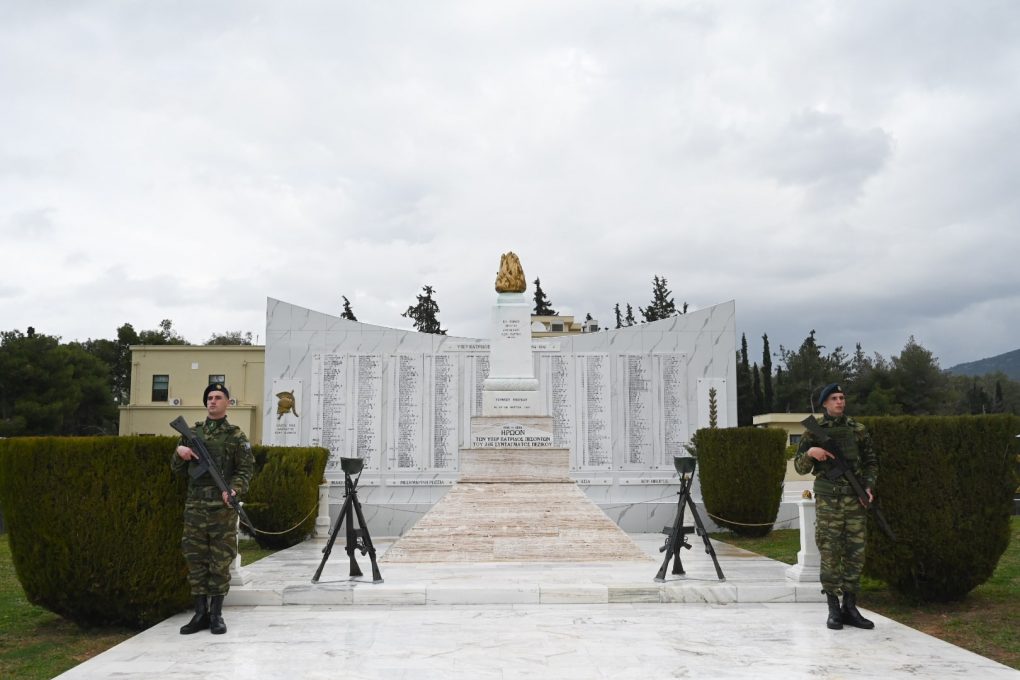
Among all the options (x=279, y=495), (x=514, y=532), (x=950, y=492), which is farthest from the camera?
(x=279, y=495)

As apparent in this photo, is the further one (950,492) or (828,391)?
(950,492)

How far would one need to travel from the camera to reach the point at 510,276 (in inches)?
523

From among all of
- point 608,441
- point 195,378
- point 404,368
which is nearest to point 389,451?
point 404,368

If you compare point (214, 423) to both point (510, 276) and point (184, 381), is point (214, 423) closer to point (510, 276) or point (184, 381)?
point (510, 276)

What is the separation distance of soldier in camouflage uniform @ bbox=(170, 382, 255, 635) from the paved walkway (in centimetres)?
28

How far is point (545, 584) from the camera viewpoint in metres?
7.79

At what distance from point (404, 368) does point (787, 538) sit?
25.5 ft

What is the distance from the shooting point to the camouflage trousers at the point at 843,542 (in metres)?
6.07

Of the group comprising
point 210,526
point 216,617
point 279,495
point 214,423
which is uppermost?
point 214,423

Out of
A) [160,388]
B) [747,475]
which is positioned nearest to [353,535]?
[747,475]

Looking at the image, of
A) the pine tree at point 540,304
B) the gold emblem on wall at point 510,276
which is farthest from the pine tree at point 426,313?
the gold emblem on wall at point 510,276

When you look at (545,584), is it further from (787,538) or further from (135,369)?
(135,369)

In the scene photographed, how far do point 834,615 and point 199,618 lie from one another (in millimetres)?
4974

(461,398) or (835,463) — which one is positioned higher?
(461,398)
